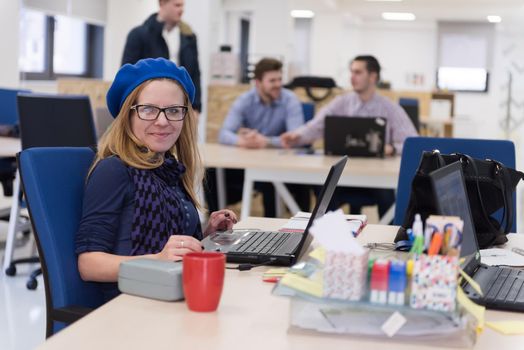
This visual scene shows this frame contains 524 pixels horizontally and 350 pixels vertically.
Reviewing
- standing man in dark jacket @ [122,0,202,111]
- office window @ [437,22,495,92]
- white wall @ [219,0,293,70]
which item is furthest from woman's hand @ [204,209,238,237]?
office window @ [437,22,495,92]

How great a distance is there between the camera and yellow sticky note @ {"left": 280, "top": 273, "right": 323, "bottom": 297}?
47.4 inches

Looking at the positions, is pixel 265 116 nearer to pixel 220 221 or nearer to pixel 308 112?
pixel 308 112

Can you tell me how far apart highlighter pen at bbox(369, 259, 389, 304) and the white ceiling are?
12584 mm

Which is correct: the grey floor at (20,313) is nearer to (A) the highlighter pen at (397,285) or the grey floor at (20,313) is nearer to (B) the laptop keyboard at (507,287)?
(B) the laptop keyboard at (507,287)

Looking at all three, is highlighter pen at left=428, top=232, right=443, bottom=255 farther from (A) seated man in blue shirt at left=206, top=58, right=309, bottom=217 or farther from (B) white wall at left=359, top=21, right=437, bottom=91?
(B) white wall at left=359, top=21, right=437, bottom=91

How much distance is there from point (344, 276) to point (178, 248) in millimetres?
491

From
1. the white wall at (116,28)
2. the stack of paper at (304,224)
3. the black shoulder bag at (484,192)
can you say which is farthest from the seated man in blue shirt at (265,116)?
the white wall at (116,28)

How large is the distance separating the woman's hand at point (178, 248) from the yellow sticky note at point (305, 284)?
0.40 metres

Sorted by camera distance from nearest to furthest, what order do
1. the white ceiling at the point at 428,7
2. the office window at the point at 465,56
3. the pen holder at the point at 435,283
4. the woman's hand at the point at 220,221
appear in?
the pen holder at the point at 435,283 < the woman's hand at the point at 220,221 < the white ceiling at the point at 428,7 < the office window at the point at 465,56

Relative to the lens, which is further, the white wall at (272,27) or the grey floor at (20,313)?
the white wall at (272,27)

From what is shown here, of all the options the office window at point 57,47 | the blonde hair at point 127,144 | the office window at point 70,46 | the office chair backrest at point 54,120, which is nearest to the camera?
the blonde hair at point 127,144

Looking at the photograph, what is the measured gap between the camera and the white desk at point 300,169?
3859 millimetres

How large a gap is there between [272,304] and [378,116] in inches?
137

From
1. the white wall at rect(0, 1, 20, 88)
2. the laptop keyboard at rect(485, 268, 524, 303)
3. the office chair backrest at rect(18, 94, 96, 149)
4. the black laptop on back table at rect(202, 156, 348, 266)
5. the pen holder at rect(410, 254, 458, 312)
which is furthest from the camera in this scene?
Result: the white wall at rect(0, 1, 20, 88)
